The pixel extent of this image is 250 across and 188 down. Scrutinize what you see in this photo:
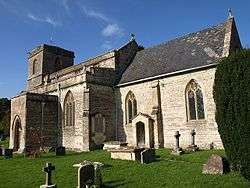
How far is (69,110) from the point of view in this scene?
2781 centimetres

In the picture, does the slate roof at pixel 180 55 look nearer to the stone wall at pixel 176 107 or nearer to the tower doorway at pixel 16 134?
the stone wall at pixel 176 107

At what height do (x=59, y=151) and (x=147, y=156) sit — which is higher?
(x=59, y=151)

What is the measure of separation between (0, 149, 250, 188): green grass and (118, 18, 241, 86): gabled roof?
805 cm

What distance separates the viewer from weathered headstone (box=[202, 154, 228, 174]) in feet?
42.3

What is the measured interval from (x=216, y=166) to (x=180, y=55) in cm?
1366

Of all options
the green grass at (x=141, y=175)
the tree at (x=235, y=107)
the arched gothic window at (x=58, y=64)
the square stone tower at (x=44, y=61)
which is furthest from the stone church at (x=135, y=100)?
the arched gothic window at (x=58, y=64)

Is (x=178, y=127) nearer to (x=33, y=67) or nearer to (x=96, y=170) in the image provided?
(x=96, y=170)

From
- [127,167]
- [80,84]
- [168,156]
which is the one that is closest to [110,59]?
[80,84]

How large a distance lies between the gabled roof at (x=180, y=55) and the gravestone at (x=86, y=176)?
1274cm

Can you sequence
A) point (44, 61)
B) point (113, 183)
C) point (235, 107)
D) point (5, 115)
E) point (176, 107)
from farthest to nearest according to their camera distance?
1. point (5, 115)
2. point (44, 61)
3. point (176, 107)
4. point (113, 183)
5. point (235, 107)

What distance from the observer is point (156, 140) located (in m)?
23.3

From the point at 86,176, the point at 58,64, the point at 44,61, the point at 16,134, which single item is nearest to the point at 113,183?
the point at 86,176

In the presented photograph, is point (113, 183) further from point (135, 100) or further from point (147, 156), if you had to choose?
point (135, 100)

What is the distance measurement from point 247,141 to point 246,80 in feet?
7.65
